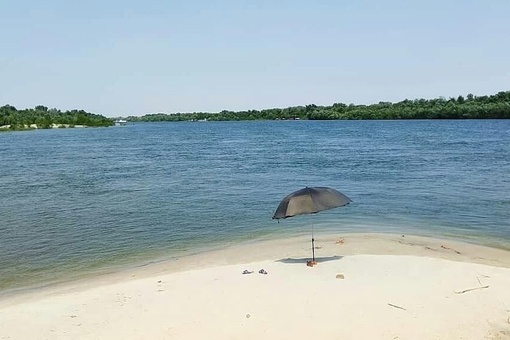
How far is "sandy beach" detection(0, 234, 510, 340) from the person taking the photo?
9883mm

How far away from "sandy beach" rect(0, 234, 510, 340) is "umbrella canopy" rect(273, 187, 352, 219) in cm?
161

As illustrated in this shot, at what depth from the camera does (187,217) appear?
78.2ft

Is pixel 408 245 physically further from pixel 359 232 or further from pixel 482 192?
pixel 482 192

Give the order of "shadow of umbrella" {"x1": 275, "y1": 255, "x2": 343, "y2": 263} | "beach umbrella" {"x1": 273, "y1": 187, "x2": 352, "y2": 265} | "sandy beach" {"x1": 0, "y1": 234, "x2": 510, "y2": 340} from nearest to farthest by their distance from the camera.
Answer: "sandy beach" {"x1": 0, "y1": 234, "x2": 510, "y2": 340}
"beach umbrella" {"x1": 273, "y1": 187, "x2": 352, "y2": 265}
"shadow of umbrella" {"x1": 275, "y1": 255, "x2": 343, "y2": 263}

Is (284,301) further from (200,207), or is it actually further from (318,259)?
(200,207)

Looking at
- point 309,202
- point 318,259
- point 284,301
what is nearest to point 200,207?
point 318,259

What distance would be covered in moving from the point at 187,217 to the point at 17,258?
8071 mm

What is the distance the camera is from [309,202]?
45.3 ft

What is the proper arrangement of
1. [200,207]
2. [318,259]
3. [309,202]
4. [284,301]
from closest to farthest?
[284,301], [309,202], [318,259], [200,207]

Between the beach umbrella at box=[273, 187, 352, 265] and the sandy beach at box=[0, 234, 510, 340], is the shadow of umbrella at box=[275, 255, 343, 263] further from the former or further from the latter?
the beach umbrella at box=[273, 187, 352, 265]

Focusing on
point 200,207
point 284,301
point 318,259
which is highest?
point 284,301

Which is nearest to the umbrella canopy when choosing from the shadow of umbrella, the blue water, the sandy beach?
the sandy beach

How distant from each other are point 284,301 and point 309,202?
3.31 metres

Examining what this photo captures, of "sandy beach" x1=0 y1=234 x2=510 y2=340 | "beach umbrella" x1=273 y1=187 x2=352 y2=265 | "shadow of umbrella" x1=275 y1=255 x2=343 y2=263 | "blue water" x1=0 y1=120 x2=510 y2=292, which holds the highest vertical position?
"beach umbrella" x1=273 y1=187 x2=352 y2=265
